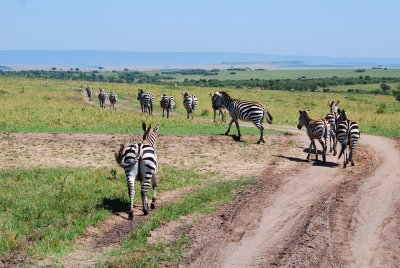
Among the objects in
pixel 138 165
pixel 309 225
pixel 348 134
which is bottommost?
pixel 309 225

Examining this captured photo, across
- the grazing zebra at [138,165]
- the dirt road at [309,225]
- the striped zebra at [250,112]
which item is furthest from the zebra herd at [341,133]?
the grazing zebra at [138,165]

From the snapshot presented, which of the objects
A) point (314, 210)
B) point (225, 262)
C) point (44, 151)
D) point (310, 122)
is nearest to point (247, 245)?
point (225, 262)

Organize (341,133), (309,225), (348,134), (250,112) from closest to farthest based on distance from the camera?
(309,225)
(348,134)
(341,133)
(250,112)

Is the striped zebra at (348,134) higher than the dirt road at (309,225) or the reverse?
higher

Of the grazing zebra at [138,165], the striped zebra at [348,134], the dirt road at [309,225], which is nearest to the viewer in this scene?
the dirt road at [309,225]

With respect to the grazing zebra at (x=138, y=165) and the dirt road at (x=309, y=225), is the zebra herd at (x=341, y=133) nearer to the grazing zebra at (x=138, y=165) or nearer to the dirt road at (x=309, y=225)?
the dirt road at (x=309, y=225)

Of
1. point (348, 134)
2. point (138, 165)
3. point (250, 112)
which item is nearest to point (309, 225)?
point (138, 165)

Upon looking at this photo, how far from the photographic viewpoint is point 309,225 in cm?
1188

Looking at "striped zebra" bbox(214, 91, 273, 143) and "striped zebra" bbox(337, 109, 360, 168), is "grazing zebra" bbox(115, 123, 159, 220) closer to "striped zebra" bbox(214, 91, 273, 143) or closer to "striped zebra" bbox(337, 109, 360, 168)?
"striped zebra" bbox(337, 109, 360, 168)

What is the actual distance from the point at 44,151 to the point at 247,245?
12885 millimetres

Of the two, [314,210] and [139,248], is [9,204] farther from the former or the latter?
[314,210]

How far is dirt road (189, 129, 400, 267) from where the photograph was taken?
393 inches

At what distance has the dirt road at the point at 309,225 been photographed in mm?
9984

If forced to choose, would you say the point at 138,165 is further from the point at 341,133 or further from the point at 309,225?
the point at 341,133
